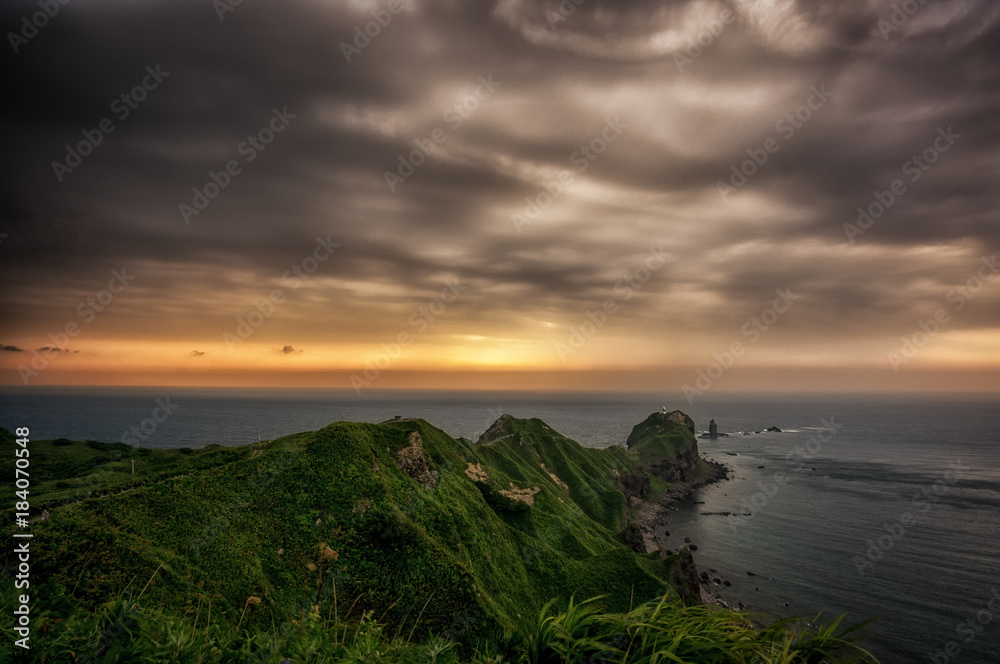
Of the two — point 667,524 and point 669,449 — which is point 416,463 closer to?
point 667,524

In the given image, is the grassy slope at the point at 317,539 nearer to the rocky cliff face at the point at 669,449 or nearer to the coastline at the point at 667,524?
the coastline at the point at 667,524

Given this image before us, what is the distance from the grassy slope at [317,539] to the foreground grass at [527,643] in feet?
27.0

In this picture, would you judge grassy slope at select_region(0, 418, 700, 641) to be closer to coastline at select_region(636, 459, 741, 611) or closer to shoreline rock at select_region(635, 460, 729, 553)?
coastline at select_region(636, 459, 741, 611)

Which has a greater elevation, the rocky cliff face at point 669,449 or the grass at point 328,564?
the grass at point 328,564

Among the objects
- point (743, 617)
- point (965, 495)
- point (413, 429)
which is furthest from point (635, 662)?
point (965, 495)

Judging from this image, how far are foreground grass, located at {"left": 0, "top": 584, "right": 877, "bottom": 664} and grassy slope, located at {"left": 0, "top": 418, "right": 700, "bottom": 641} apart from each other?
8.24m

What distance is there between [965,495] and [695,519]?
268 ft

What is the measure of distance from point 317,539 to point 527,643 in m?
31.9

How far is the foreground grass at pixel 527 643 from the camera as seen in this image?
516 cm

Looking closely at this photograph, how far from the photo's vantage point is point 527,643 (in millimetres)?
5844

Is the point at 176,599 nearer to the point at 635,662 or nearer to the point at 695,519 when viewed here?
the point at 635,662

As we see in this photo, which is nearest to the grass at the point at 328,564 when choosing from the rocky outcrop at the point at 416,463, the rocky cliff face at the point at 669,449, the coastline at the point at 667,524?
the rocky outcrop at the point at 416,463

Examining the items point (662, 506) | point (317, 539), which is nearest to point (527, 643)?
point (317, 539)

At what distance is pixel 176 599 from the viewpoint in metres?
22.7
